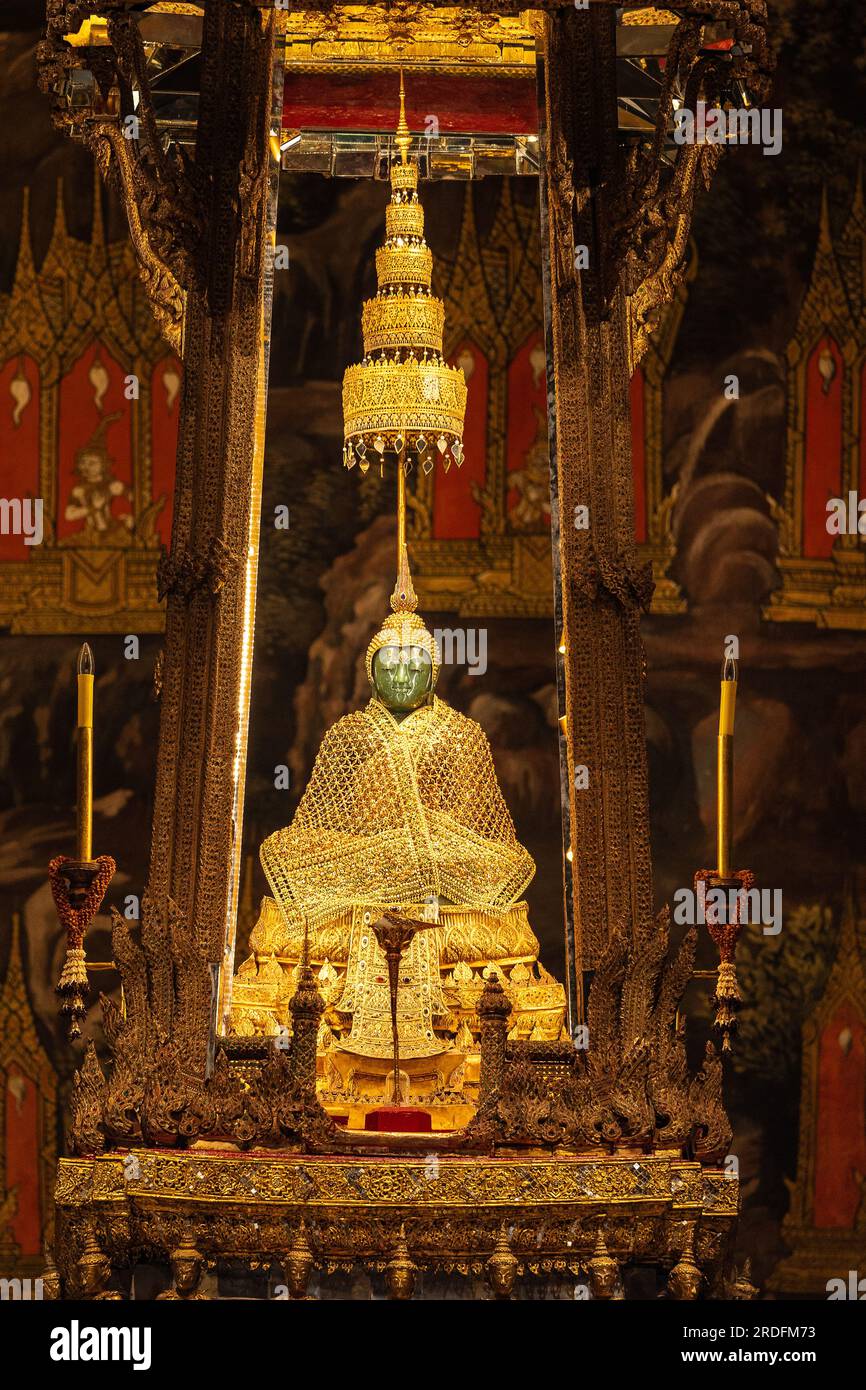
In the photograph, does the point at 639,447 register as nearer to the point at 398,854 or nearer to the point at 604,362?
the point at 604,362

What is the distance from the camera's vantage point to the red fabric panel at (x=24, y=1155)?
1591cm

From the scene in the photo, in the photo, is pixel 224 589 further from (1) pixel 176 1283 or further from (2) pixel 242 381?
(1) pixel 176 1283

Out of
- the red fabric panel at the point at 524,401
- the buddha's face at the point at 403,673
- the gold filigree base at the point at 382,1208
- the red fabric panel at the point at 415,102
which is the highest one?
the red fabric panel at the point at 415,102

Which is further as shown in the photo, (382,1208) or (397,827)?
(397,827)

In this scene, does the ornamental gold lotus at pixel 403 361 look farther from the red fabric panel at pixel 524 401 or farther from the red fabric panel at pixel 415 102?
the red fabric panel at pixel 524 401

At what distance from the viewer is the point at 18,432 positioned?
16.5 meters

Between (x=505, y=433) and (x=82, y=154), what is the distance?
294 centimetres

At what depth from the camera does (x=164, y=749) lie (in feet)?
36.0

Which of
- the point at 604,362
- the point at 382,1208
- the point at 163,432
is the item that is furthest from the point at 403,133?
the point at 382,1208

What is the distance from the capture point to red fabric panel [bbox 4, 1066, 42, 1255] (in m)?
15.9

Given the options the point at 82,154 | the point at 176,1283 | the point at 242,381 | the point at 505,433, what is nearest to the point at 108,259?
the point at 82,154

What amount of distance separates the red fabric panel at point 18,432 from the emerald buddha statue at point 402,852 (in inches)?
179

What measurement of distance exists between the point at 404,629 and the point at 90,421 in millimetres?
4893

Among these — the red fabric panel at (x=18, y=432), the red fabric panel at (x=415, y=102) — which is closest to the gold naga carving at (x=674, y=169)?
the red fabric panel at (x=415, y=102)
